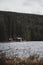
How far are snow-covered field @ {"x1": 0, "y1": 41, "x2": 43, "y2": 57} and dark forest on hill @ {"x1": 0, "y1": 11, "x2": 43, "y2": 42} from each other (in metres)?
0.07

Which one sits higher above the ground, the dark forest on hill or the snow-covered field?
the dark forest on hill

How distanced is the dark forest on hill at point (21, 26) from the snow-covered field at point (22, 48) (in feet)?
0.24

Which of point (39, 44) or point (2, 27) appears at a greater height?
point (2, 27)

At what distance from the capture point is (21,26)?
2.54 m

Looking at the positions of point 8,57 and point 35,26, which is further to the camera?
point 35,26

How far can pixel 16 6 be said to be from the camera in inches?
100

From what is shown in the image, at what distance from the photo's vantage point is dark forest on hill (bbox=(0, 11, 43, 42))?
247cm

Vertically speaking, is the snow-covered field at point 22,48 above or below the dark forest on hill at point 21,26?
below

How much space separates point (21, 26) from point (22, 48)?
1.00 feet

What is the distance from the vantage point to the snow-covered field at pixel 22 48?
244 centimetres

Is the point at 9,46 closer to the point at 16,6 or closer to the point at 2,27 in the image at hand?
the point at 2,27

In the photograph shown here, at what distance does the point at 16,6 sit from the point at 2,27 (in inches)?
14.2

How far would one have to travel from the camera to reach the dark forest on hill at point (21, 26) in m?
2.47

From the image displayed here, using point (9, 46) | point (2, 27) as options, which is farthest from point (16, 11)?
point (9, 46)
